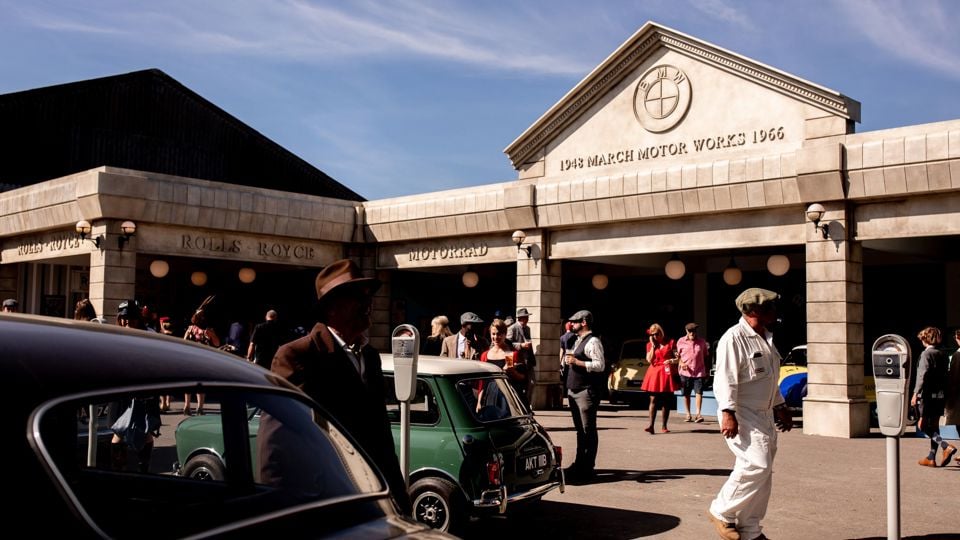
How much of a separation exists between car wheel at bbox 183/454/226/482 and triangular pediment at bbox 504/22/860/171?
14.2 m

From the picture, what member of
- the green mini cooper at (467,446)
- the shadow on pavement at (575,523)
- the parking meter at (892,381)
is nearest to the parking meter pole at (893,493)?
the parking meter at (892,381)

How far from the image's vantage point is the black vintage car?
198 cm

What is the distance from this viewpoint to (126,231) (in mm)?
18219

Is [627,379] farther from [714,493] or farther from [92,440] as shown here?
[92,440]

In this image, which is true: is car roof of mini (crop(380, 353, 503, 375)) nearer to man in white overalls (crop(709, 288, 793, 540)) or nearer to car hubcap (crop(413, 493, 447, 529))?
car hubcap (crop(413, 493, 447, 529))

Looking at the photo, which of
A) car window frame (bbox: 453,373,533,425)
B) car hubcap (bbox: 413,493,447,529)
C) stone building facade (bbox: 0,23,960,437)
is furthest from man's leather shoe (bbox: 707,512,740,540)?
stone building facade (bbox: 0,23,960,437)

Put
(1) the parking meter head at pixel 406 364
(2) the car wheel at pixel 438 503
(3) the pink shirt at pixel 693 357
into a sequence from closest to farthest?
(1) the parking meter head at pixel 406 364 → (2) the car wheel at pixel 438 503 → (3) the pink shirt at pixel 693 357

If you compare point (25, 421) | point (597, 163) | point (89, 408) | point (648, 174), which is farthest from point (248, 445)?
point (597, 163)

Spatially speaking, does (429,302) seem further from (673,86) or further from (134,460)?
(134,460)

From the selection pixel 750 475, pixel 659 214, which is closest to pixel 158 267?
pixel 659 214

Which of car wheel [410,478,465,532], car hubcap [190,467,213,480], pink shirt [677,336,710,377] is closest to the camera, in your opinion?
car hubcap [190,467,213,480]

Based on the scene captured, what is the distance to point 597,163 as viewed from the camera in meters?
18.5

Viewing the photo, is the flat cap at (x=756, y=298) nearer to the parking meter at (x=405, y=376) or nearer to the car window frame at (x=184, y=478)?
the parking meter at (x=405, y=376)

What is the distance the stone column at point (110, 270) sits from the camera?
59.6 ft
